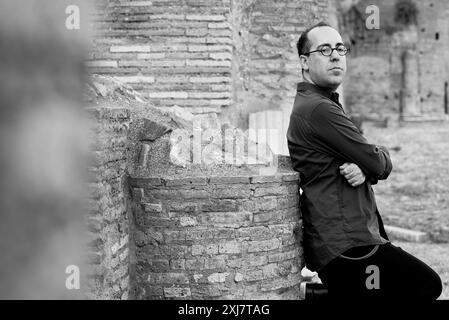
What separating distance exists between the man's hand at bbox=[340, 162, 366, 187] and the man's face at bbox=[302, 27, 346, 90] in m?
0.48

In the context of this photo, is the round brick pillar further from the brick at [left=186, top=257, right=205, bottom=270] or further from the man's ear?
A: the man's ear

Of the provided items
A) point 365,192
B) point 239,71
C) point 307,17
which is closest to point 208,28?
point 239,71

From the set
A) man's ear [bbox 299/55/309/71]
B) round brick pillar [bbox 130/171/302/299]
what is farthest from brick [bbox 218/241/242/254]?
man's ear [bbox 299/55/309/71]

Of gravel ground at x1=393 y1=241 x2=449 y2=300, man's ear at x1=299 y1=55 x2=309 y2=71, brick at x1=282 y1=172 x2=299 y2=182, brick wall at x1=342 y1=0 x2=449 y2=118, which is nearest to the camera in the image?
man's ear at x1=299 y1=55 x2=309 y2=71

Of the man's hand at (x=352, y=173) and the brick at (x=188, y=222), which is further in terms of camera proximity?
the brick at (x=188, y=222)

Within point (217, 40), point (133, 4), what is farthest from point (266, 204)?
point (133, 4)

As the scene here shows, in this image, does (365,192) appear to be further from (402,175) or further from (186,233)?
(402,175)

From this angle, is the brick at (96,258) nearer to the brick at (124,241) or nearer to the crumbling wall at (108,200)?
the crumbling wall at (108,200)

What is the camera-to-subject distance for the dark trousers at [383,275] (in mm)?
2771

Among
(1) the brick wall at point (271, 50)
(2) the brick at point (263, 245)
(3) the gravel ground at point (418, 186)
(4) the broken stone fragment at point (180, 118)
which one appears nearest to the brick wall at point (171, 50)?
(1) the brick wall at point (271, 50)

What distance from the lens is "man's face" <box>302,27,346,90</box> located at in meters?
2.98

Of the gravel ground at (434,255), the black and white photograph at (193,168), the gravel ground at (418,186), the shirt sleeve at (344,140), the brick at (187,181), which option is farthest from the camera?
the gravel ground at (418,186)

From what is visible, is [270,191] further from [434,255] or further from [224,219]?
[434,255]
